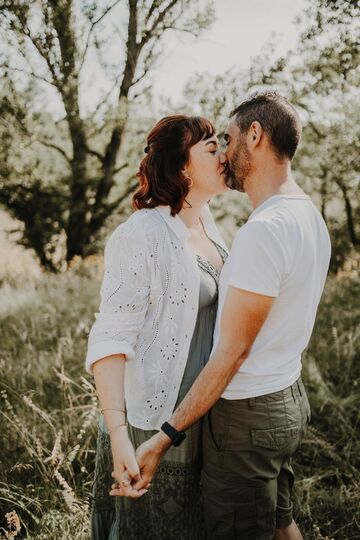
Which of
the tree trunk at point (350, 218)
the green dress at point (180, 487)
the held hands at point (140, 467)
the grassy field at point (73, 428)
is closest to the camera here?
the held hands at point (140, 467)

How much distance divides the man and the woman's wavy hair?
415mm

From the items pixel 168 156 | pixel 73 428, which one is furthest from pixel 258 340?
pixel 73 428

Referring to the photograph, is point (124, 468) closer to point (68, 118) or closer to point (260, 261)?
point (260, 261)

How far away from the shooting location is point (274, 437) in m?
1.85

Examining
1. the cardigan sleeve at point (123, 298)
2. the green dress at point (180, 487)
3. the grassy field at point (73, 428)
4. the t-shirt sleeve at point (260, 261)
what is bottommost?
the grassy field at point (73, 428)

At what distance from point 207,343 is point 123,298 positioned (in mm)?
446

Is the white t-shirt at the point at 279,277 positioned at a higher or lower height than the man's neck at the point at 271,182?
lower

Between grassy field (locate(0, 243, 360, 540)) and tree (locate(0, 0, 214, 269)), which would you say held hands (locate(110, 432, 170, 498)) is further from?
tree (locate(0, 0, 214, 269))

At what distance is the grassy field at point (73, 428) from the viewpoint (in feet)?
8.62

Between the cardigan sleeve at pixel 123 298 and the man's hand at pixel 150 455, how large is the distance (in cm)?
35

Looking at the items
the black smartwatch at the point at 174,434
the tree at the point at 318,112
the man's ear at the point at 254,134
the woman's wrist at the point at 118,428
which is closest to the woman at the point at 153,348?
the woman's wrist at the point at 118,428

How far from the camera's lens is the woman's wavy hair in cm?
236

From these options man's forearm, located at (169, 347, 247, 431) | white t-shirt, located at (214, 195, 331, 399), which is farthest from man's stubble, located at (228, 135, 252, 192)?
man's forearm, located at (169, 347, 247, 431)

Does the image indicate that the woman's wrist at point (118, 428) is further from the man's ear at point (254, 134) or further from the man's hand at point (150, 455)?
the man's ear at point (254, 134)
